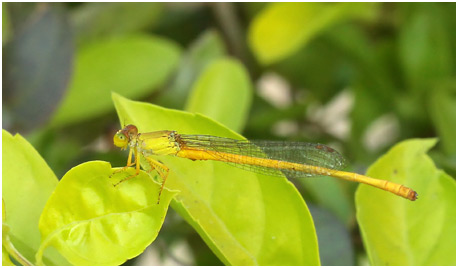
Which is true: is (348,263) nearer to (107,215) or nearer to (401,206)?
(401,206)

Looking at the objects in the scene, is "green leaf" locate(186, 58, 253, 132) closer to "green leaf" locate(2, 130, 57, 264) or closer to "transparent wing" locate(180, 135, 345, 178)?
"transparent wing" locate(180, 135, 345, 178)

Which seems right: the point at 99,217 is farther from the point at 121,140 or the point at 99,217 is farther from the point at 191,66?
the point at 191,66

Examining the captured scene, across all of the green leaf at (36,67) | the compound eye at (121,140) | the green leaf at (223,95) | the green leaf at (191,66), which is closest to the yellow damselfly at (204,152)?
the compound eye at (121,140)

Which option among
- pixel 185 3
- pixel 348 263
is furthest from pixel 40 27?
pixel 348 263

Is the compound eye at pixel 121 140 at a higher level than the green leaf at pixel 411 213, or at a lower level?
higher

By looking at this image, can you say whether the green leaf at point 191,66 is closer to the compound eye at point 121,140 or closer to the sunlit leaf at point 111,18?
the sunlit leaf at point 111,18
